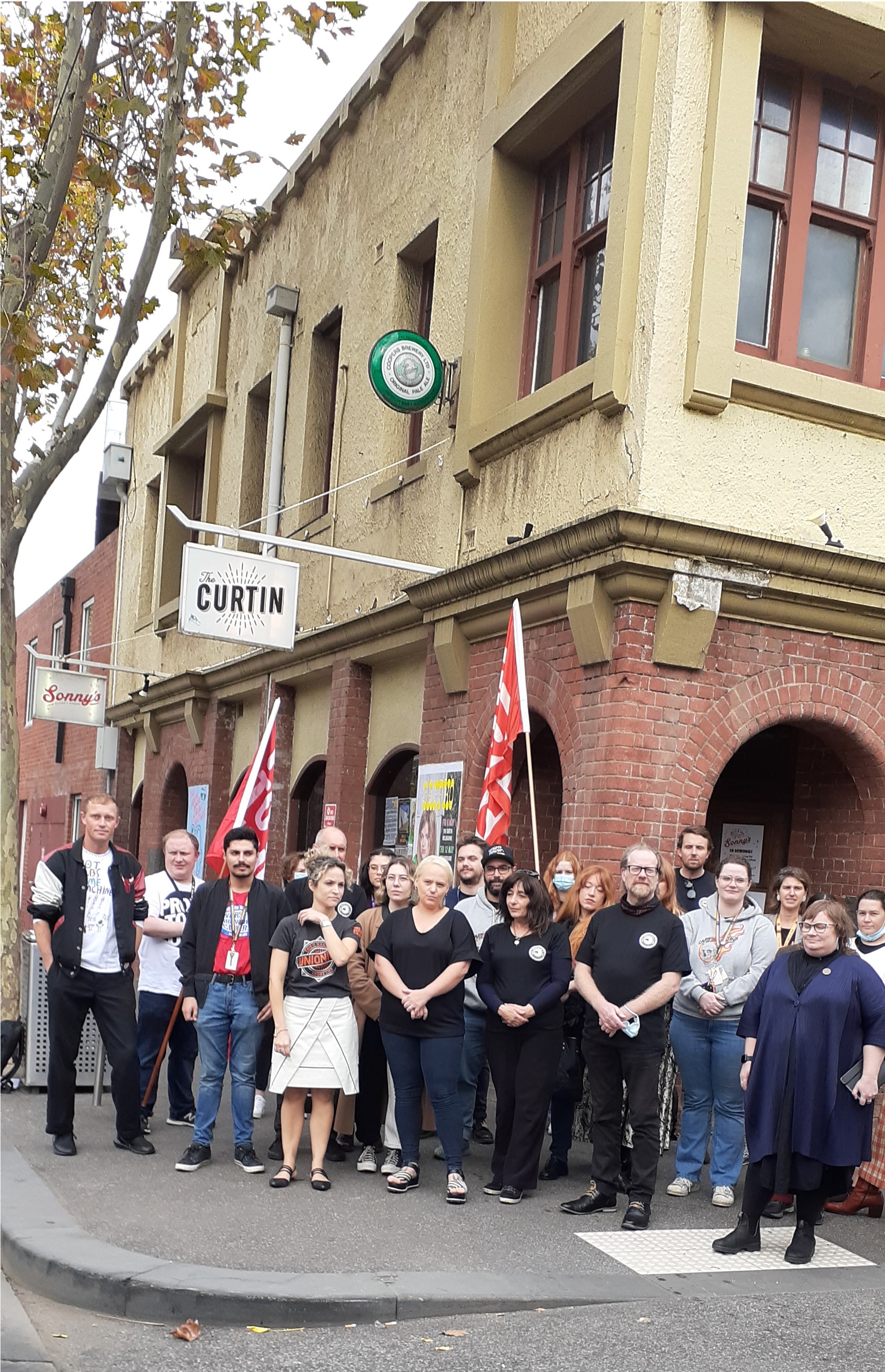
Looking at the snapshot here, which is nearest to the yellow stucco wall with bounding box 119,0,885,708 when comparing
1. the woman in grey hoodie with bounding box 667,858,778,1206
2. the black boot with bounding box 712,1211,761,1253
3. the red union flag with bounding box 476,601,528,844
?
the red union flag with bounding box 476,601,528,844

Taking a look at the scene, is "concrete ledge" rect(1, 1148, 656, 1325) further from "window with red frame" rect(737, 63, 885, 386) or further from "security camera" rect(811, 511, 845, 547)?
"window with red frame" rect(737, 63, 885, 386)

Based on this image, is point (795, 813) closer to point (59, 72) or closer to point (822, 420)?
point (822, 420)

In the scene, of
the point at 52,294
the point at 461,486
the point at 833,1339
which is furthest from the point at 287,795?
the point at 833,1339

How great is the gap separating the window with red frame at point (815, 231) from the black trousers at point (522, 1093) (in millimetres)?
4918

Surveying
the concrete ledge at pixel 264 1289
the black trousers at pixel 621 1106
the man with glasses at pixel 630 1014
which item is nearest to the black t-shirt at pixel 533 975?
the man with glasses at pixel 630 1014

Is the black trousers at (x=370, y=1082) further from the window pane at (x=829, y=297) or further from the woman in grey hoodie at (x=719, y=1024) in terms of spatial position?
the window pane at (x=829, y=297)

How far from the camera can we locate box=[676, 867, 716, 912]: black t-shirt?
27.9ft

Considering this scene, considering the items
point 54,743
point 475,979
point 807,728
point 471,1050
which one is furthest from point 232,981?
point 54,743

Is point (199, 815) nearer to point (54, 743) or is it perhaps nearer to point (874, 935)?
point (54, 743)

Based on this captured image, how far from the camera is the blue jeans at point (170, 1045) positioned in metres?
9.01

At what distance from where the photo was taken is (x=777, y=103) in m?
9.73

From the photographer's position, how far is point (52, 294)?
11.0 metres

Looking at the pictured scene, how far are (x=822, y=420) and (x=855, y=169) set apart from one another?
6.31 feet

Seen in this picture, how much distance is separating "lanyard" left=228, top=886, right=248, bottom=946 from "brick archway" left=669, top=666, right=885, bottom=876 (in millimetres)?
2766
